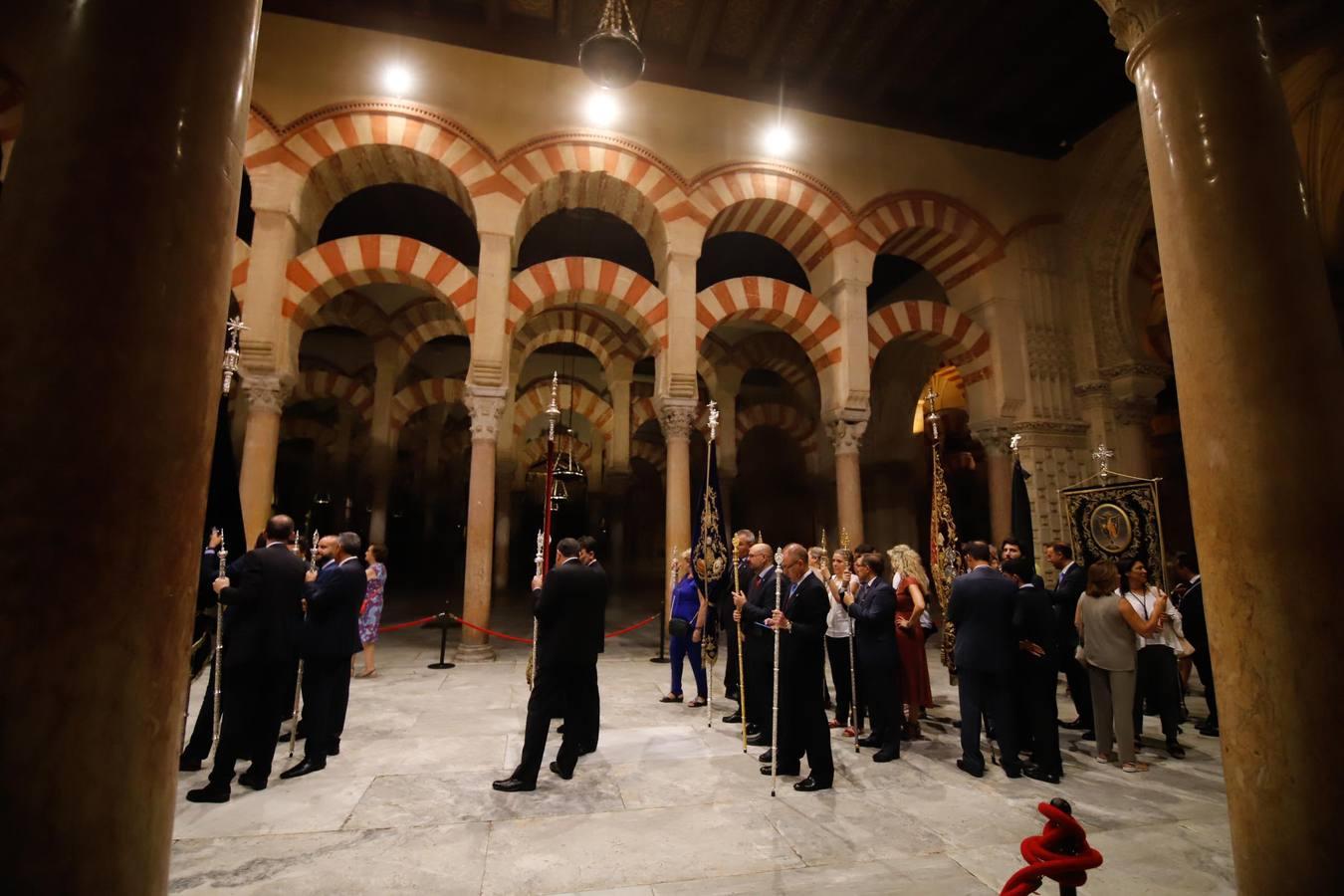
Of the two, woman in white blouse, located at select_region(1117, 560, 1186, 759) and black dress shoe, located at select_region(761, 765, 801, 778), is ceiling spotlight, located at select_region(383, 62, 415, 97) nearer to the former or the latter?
black dress shoe, located at select_region(761, 765, 801, 778)

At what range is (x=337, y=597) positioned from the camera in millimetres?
3486

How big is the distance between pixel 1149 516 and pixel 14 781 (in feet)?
22.5

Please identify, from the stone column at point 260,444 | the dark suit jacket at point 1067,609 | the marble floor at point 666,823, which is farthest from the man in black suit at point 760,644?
the stone column at point 260,444

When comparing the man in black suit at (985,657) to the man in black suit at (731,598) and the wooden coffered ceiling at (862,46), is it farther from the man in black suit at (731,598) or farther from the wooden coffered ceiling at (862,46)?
the wooden coffered ceiling at (862,46)

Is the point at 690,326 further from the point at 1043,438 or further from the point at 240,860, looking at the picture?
the point at 240,860

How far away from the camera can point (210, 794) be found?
9.57 feet

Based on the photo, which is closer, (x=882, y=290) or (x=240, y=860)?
(x=240, y=860)

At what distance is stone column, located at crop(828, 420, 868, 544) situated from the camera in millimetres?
8227

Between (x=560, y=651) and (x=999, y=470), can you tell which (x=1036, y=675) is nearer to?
(x=560, y=651)

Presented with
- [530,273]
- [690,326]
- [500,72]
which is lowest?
[690,326]

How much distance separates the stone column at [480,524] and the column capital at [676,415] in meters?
1.89

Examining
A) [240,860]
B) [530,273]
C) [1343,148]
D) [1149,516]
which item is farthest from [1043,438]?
[240,860]

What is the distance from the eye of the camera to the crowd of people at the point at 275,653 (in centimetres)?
304

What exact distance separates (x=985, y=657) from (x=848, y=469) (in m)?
4.98
